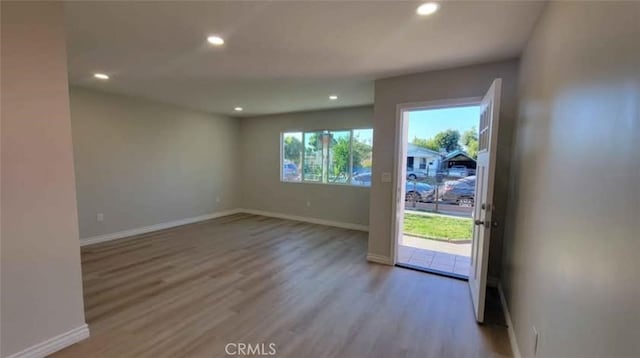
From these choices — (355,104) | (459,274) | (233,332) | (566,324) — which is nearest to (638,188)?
(566,324)

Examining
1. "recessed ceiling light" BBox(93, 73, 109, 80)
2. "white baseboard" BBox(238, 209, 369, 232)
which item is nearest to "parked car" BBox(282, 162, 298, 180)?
"white baseboard" BBox(238, 209, 369, 232)

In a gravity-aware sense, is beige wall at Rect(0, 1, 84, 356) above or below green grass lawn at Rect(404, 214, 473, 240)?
above

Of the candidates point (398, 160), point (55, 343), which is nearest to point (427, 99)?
point (398, 160)

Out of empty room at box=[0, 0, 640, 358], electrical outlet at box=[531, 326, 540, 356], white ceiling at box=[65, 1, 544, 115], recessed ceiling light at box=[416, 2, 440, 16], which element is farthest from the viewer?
white ceiling at box=[65, 1, 544, 115]

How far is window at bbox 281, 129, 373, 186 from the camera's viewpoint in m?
5.68

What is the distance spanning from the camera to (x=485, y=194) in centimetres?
246

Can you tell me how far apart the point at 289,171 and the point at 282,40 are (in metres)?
4.32

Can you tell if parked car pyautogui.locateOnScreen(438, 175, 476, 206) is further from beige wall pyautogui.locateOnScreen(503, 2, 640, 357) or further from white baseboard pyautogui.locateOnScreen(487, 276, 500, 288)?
beige wall pyautogui.locateOnScreen(503, 2, 640, 357)

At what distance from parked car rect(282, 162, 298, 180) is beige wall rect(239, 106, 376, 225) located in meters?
0.14

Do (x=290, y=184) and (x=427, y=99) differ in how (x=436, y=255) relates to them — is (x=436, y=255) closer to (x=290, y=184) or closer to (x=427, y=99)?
(x=427, y=99)

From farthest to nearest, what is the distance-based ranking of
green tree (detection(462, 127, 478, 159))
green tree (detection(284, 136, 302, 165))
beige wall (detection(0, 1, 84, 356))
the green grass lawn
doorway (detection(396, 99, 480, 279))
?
green tree (detection(284, 136, 302, 165)) → green tree (detection(462, 127, 478, 159)) → the green grass lawn → doorway (detection(396, 99, 480, 279)) → beige wall (detection(0, 1, 84, 356))

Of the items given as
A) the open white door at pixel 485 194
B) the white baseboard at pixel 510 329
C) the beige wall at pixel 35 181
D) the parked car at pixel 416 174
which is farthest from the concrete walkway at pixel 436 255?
the beige wall at pixel 35 181

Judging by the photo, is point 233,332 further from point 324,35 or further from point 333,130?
point 333,130

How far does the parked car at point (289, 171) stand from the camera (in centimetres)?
658
